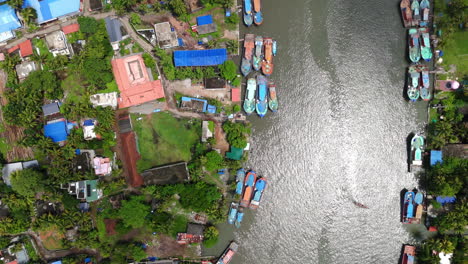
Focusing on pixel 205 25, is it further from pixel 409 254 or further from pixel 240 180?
pixel 409 254

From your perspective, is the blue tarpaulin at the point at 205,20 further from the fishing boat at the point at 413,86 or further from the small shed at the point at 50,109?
the fishing boat at the point at 413,86

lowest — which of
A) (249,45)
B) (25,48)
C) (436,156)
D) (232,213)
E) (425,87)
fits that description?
(232,213)

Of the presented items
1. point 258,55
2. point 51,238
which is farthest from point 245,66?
point 51,238

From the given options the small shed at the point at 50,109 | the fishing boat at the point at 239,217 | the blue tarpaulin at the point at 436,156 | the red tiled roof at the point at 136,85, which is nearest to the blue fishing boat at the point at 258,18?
the red tiled roof at the point at 136,85

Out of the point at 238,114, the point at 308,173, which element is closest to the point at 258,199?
the point at 308,173

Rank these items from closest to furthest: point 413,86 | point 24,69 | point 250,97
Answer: point 413,86, point 250,97, point 24,69

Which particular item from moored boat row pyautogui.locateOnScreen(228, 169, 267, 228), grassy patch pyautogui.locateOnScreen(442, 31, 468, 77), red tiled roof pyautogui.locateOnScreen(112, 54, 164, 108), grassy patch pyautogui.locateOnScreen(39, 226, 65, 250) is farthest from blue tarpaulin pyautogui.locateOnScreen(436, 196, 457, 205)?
grassy patch pyautogui.locateOnScreen(39, 226, 65, 250)

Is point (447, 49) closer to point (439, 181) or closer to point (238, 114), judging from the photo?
point (439, 181)
